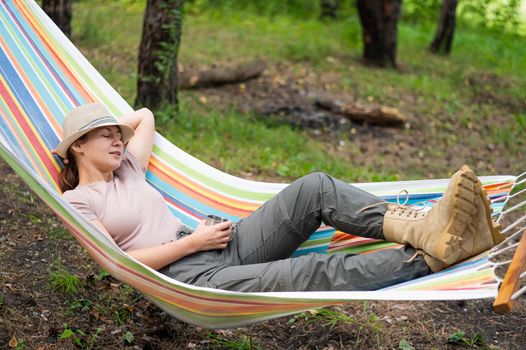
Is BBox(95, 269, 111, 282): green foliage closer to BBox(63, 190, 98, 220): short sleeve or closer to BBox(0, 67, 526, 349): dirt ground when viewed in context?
BBox(0, 67, 526, 349): dirt ground

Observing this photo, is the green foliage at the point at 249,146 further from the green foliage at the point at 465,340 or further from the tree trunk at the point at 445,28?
the tree trunk at the point at 445,28

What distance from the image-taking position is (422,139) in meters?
5.12

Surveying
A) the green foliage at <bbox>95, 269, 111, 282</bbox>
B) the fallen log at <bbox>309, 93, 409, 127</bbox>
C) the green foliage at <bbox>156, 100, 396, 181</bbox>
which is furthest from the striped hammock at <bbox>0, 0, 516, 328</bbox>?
the fallen log at <bbox>309, 93, 409, 127</bbox>

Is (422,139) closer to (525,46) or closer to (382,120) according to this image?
(382,120)

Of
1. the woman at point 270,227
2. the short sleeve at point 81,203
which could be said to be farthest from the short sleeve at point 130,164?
the short sleeve at point 81,203

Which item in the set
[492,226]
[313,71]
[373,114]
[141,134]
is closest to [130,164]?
[141,134]

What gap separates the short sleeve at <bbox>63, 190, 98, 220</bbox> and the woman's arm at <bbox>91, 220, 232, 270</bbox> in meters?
0.04

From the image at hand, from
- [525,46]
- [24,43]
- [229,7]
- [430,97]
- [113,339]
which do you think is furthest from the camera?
[229,7]

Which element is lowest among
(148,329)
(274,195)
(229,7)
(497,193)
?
(229,7)

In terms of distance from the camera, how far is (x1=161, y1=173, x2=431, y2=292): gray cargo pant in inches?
85.0

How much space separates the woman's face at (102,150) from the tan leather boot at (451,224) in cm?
101

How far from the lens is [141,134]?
2.71 metres

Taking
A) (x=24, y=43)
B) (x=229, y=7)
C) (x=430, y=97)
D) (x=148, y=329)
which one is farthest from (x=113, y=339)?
(x=229, y=7)

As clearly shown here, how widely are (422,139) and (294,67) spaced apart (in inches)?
69.0
